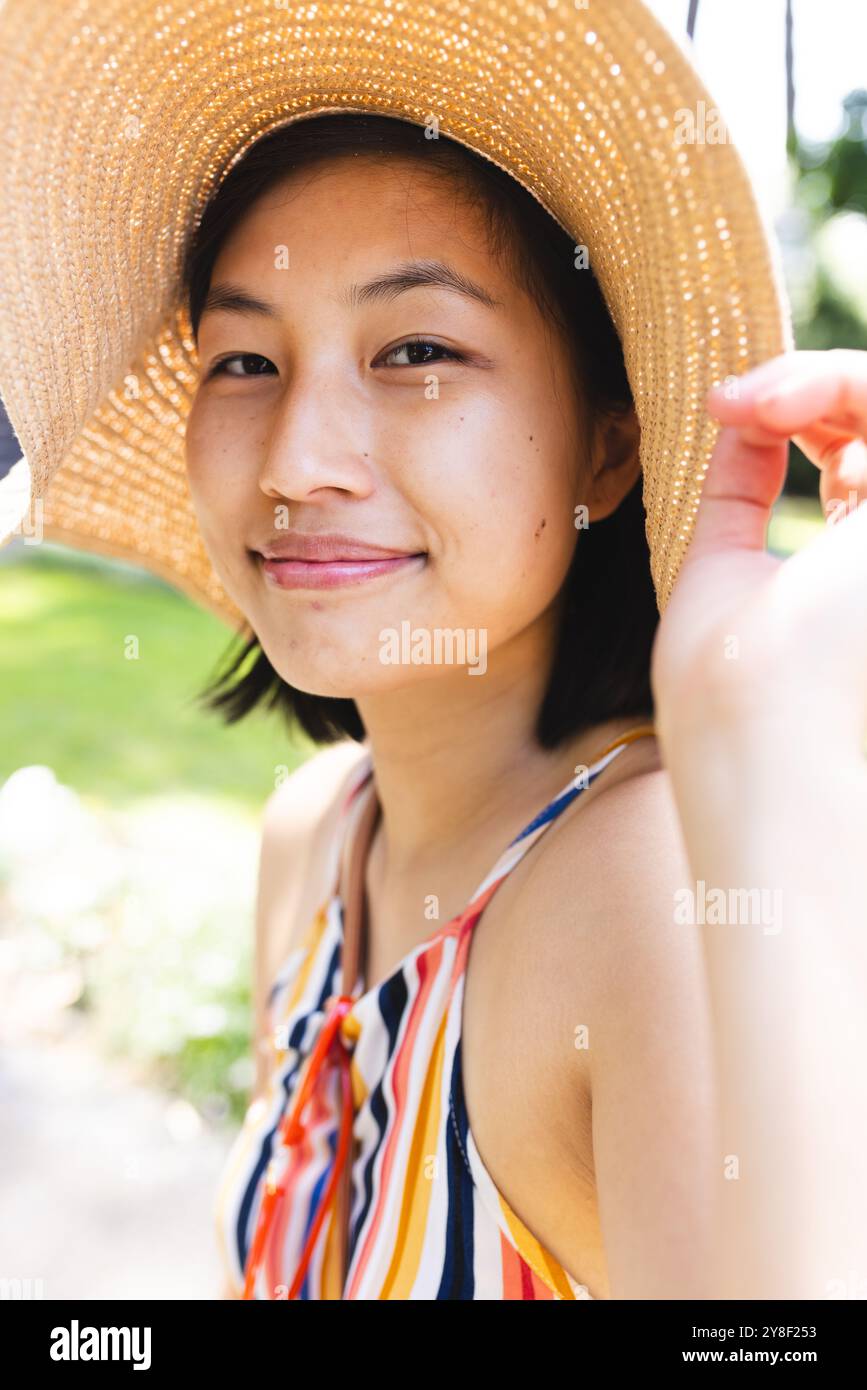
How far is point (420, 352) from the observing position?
4.75ft

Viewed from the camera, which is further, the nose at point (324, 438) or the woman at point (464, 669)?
the nose at point (324, 438)

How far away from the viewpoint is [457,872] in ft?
5.77

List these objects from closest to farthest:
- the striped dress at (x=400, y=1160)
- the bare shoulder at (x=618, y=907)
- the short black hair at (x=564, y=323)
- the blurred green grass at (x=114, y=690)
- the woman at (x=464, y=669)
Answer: the bare shoulder at (x=618, y=907) < the woman at (x=464, y=669) < the striped dress at (x=400, y=1160) < the short black hair at (x=564, y=323) < the blurred green grass at (x=114, y=690)

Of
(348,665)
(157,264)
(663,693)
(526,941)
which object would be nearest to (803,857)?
(663,693)

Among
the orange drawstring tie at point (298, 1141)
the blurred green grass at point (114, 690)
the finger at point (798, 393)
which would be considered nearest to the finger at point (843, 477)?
the finger at point (798, 393)

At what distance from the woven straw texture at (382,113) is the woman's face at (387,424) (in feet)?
0.40

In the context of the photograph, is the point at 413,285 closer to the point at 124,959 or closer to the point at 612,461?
the point at 612,461

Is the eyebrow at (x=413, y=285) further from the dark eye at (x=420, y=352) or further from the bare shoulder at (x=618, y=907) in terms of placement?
the bare shoulder at (x=618, y=907)

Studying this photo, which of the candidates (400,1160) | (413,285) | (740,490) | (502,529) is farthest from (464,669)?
(740,490)

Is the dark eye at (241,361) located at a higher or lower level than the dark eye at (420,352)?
higher

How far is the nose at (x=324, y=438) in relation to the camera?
4.66 feet

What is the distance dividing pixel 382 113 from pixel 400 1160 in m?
1.24

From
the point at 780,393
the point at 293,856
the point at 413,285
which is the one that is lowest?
the point at 293,856
